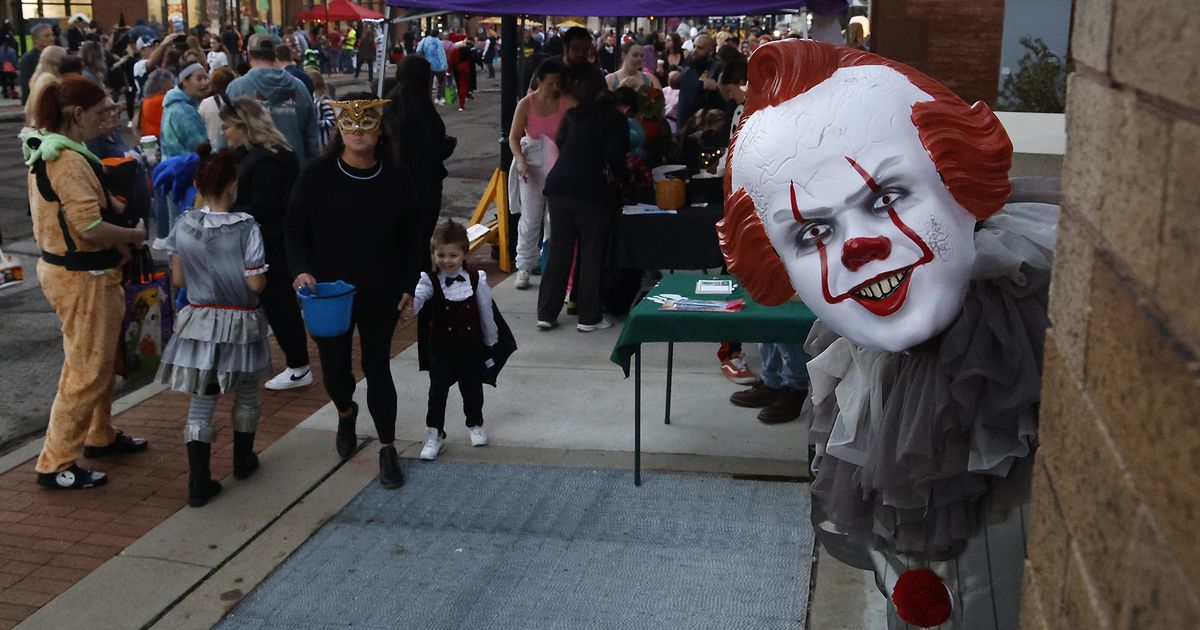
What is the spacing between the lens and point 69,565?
482 cm

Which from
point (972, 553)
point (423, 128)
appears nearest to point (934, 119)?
point (972, 553)

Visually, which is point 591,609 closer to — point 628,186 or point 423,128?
point 628,186

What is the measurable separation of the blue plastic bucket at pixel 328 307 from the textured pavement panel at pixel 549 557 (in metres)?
0.82

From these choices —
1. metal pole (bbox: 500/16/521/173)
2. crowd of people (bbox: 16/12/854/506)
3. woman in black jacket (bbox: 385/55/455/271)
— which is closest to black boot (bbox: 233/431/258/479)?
crowd of people (bbox: 16/12/854/506)

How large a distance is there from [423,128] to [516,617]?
545cm

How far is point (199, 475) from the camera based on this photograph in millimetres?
5383

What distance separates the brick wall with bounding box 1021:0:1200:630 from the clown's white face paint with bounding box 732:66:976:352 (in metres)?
1.19

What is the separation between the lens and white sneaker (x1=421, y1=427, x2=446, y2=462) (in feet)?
19.5

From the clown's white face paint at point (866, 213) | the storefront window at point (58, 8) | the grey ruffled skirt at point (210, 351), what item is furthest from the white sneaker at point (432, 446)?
the storefront window at point (58, 8)

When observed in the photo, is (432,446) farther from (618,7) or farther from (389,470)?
(618,7)

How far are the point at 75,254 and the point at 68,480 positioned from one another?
3.40 feet

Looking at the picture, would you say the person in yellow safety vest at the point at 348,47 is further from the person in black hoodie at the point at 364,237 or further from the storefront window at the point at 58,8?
the person in black hoodie at the point at 364,237

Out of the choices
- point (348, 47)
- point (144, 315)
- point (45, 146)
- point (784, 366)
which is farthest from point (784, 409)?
point (348, 47)

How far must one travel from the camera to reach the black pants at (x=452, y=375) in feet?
19.0
